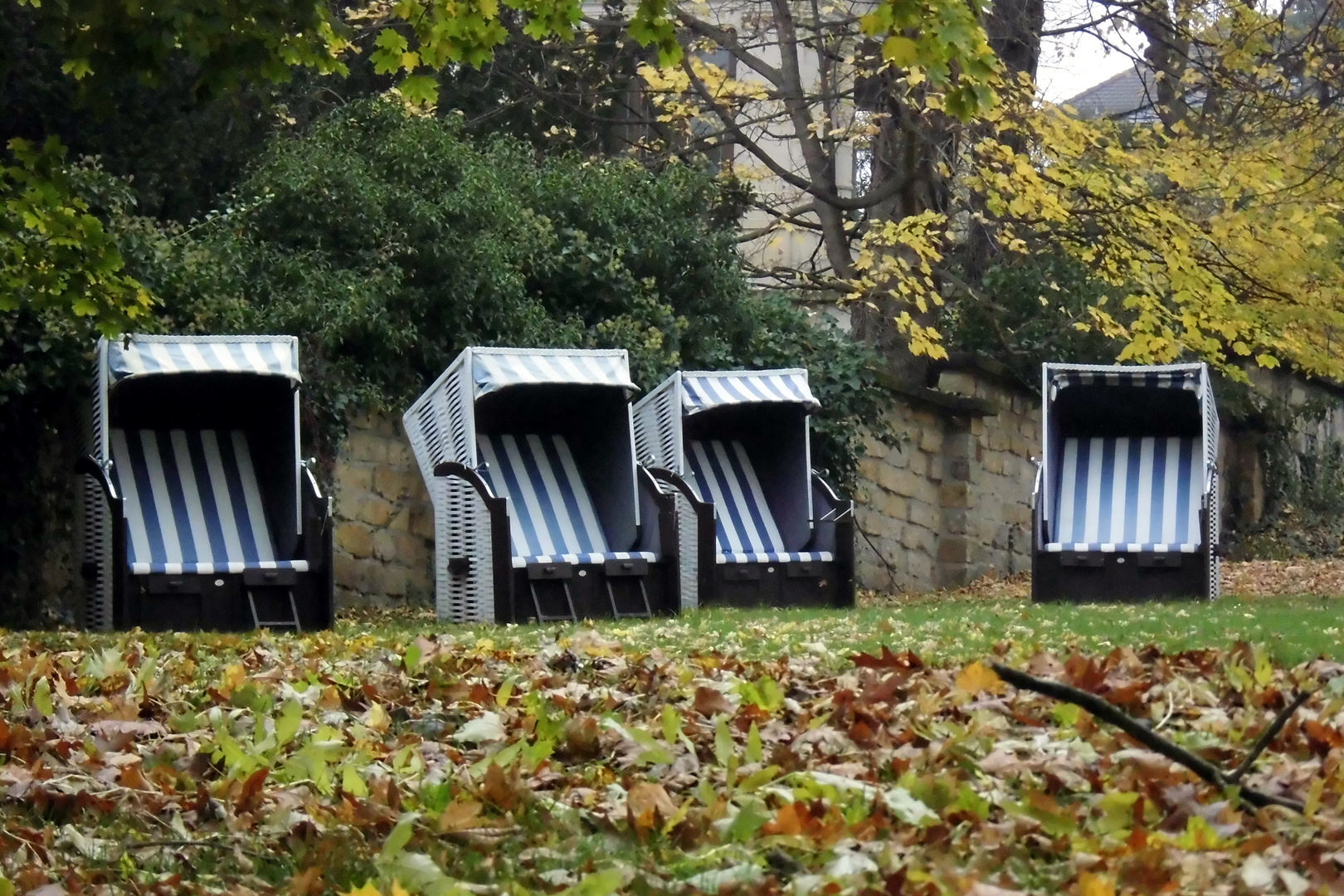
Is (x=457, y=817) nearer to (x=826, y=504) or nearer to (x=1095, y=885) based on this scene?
(x=1095, y=885)

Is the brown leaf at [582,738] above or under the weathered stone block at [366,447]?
under

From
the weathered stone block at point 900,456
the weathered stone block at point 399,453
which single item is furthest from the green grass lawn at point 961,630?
the weathered stone block at point 900,456

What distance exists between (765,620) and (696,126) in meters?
15.7

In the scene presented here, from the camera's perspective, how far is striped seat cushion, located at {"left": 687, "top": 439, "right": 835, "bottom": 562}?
507 inches

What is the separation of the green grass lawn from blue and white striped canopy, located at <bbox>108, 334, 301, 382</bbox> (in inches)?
65.1

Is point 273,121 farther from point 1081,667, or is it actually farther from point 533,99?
point 1081,667

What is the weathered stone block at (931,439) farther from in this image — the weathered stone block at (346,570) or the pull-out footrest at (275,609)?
the pull-out footrest at (275,609)

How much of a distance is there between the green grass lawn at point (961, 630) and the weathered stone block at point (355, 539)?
1.81 meters

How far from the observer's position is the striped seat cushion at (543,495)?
39.1 ft

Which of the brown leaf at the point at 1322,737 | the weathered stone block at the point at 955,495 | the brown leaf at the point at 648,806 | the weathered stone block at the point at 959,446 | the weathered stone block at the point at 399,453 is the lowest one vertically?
the brown leaf at the point at 648,806

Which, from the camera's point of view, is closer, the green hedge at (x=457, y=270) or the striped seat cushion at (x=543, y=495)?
the striped seat cushion at (x=543, y=495)

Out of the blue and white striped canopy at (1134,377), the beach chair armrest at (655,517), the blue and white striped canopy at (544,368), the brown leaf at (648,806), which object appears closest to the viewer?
the brown leaf at (648,806)

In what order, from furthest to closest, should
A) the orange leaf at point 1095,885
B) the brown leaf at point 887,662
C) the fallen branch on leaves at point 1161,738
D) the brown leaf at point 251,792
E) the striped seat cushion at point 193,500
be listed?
1. the striped seat cushion at point 193,500
2. the brown leaf at point 887,662
3. the brown leaf at point 251,792
4. the fallen branch on leaves at point 1161,738
5. the orange leaf at point 1095,885

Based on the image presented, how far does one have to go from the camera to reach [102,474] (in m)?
10.1
